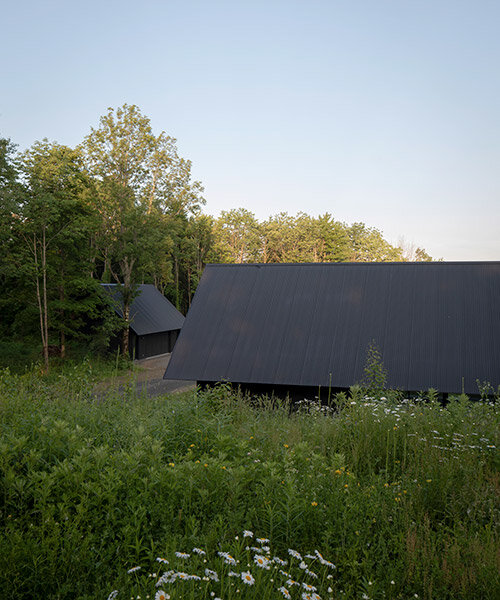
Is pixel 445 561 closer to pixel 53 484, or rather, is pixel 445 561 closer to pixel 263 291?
pixel 53 484

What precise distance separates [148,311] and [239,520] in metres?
29.0

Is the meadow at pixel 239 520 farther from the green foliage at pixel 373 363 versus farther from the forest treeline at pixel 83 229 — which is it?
the forest treeline at pixel 83 229

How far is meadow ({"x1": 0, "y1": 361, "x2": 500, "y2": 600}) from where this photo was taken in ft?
9.68

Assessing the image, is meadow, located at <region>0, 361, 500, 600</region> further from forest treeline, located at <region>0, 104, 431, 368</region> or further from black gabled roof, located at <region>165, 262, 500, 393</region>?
forest treeline, located at <region>0, 104, 431, 368</region>

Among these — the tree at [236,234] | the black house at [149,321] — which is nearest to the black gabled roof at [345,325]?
the black house at [149,321]

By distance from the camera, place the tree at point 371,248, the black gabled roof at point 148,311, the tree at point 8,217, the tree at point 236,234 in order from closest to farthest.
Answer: the tree at point 8,217 → the black gabled roof at point 148,311 → the tree at point 236,234 → the tree at point 371,248

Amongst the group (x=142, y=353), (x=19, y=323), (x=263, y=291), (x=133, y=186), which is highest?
(x=133, y=186)

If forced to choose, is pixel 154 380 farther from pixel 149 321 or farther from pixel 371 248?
pixel 371 248

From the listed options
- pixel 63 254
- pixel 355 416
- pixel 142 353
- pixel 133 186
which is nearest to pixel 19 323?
pixel 63 254

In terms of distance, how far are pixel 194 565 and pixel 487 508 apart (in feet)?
9.04

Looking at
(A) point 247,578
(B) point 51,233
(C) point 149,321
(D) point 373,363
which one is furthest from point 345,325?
(C) point 149,321

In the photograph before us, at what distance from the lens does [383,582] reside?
3.15 meters

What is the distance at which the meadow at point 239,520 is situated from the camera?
9.68 ft

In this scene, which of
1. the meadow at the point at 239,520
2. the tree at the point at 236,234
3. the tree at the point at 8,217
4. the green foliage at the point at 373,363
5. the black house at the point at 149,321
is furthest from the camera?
the tree at the point at 236,234
